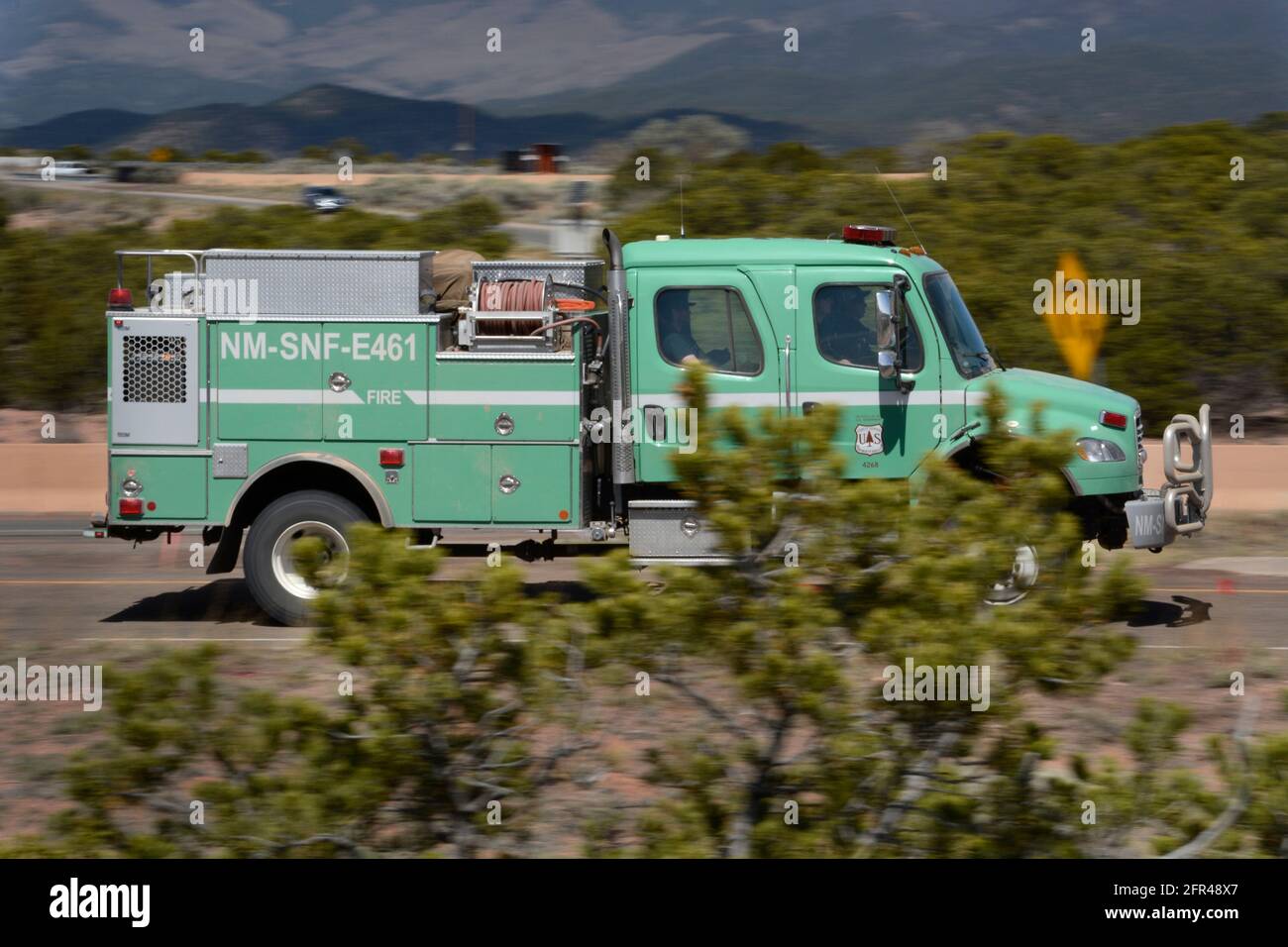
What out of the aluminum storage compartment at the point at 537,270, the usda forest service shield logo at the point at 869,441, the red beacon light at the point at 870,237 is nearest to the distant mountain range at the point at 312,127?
the aluminum storage compartment at the point at 537,270

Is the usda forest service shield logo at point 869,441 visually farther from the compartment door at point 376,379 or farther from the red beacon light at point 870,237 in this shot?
the compartment door at point 376,379

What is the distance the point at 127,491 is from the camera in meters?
10.9

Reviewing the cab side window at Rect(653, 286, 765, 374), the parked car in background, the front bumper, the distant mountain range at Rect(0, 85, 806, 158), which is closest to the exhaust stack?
the cab side window at Rect(653, 286, 765, 374)

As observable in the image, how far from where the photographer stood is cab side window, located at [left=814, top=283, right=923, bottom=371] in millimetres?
10922

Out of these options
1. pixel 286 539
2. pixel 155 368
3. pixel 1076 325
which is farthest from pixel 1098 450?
pixel 1076 325

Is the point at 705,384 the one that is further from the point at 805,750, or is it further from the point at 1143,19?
the point at 1143,19

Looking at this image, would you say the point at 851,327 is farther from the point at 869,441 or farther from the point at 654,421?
the point at 654,421

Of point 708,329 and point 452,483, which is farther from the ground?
point 708,329

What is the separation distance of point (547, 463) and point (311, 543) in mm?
5413

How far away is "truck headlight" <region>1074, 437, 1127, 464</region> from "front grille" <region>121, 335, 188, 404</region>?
250 inches

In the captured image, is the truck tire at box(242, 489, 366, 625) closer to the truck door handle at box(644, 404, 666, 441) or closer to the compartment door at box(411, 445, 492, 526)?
the compartment door at box(411, 445, 492, 526)

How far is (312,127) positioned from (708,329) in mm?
97693

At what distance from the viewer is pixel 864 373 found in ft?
35.7

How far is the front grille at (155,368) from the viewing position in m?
10.8
